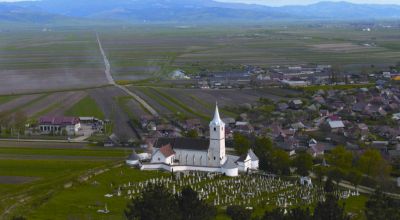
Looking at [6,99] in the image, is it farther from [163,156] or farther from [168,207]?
[168,207]

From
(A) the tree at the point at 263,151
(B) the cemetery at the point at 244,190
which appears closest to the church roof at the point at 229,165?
(B) the cemetery at the point at 244,190

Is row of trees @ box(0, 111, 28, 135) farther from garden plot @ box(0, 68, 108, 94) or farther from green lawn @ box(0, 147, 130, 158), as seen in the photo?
garden plot @ box(0, 68, 108, 94)

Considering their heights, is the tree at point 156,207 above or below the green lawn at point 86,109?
above

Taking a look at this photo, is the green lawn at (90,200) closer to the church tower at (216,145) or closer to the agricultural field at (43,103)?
the church tower at (216,145)

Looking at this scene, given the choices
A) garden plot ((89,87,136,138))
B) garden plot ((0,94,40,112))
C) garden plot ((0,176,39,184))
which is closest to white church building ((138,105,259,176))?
garden plot ((0,176,39,184))

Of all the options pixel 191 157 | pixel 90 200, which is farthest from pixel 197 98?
pixel 90 200

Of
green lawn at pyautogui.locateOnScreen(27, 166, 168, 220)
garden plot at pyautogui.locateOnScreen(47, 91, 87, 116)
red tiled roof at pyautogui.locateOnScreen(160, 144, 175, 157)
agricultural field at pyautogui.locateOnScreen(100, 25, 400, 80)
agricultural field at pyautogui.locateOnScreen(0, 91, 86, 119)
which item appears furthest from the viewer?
agricultural field at pyautogui.locateOnScreen(100, 25, 400, 80)
